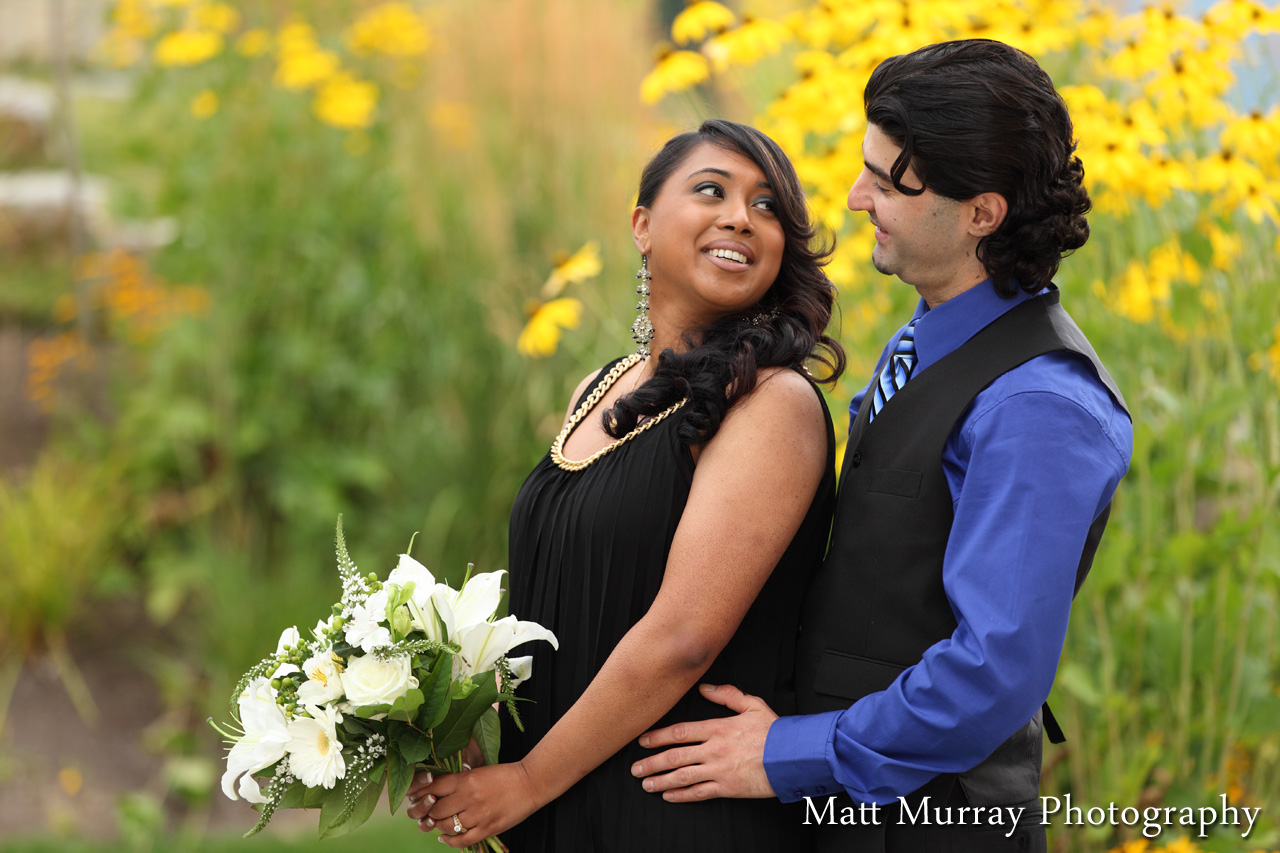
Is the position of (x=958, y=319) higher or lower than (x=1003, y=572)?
higher

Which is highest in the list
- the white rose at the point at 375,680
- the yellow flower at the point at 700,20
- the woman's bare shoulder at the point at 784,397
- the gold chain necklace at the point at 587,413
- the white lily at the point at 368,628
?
the yellow flower at the point at 700,20

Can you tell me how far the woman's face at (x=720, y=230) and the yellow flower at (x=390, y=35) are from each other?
3.46m

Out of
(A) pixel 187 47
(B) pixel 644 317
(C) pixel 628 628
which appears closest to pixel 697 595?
(C) pixel 628 628

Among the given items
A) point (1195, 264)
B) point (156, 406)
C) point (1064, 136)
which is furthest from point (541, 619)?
point (156, 406)

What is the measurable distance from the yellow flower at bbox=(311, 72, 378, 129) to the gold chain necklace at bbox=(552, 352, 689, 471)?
288 cm

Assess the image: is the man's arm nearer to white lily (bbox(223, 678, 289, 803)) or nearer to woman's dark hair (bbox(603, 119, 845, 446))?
woman's dark hair (bbox(603, 119, 845, 446))

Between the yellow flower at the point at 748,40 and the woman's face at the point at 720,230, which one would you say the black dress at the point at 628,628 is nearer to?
the woman's face at the point at 720,230

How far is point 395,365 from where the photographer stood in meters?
4.83

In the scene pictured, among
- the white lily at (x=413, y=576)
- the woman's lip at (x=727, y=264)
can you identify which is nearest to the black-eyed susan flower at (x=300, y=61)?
the woman's lip at (x=727, y=264)

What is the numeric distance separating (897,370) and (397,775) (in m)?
1.01

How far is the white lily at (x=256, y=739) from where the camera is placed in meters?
1.60

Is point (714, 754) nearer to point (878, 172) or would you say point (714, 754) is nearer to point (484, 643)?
point (484, 643)

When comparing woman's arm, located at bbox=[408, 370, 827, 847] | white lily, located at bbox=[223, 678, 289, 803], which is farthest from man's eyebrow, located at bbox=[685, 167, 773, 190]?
white lily, located at bbox=[223, 678, 289, 803]

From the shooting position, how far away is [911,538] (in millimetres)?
1572
